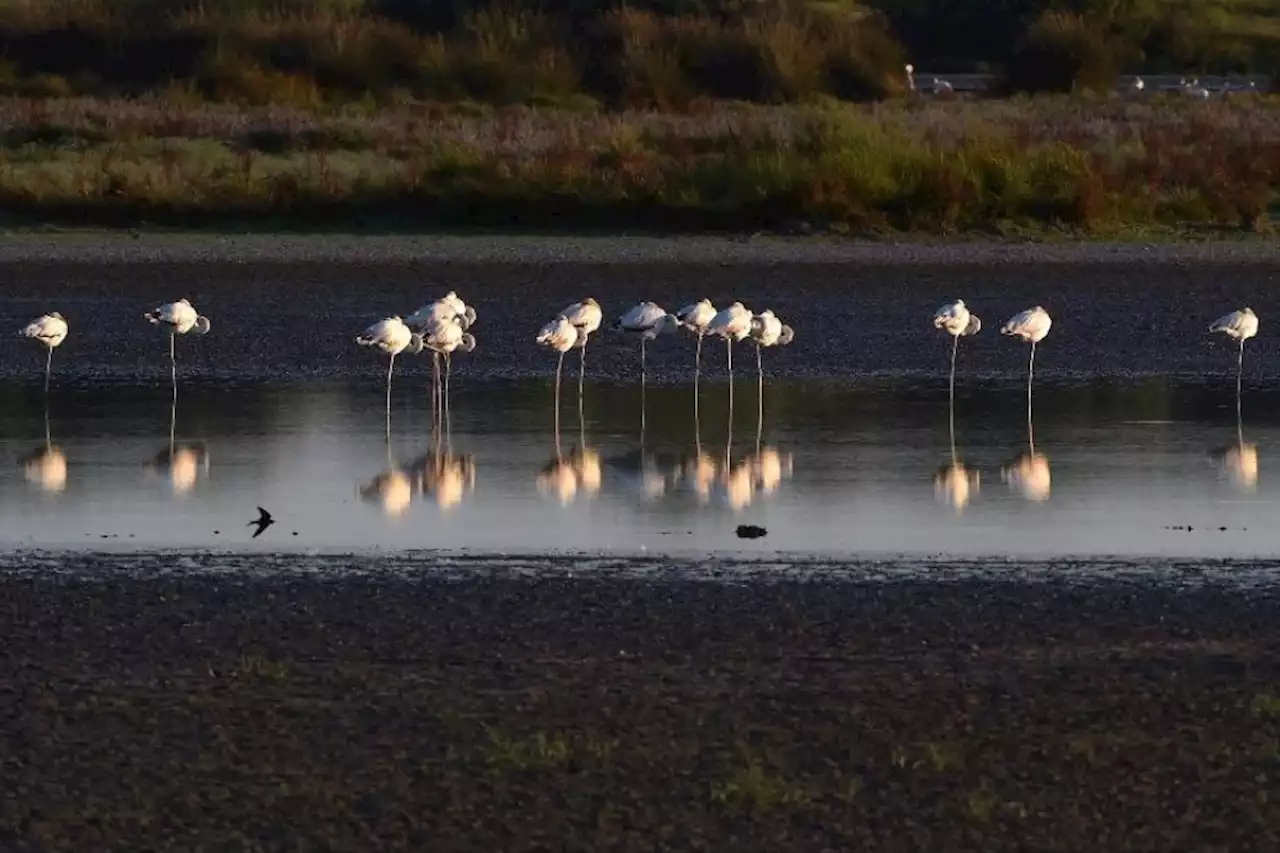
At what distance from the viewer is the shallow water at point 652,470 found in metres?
13.7

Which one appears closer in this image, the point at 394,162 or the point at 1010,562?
the point at 1010,562

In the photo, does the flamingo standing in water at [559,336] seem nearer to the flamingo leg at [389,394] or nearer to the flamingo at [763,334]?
the flamingo leg at [389,394]

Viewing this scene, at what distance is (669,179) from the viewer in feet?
114

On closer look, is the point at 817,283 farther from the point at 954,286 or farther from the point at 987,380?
the point at 987,380

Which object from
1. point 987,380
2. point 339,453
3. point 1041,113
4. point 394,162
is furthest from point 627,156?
point 339,453

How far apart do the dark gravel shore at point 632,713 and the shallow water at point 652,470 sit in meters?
1.34

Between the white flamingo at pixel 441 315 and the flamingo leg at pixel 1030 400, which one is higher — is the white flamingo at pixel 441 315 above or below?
above

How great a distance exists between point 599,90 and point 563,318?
32629mm

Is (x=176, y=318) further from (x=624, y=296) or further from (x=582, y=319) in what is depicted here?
(x=624, y=296)

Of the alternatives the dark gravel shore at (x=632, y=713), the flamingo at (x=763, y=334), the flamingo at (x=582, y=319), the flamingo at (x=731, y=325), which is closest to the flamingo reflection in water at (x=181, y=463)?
the dark gravel shore at (x=632, y=713)

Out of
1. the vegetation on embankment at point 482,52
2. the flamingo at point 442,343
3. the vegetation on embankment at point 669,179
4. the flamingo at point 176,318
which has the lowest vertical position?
the flamingo at point 442,343

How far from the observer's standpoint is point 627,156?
120ft

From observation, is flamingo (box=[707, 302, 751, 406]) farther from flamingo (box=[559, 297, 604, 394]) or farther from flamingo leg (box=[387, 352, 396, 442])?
flamingo leg (box=[387, 352, 396, 442])

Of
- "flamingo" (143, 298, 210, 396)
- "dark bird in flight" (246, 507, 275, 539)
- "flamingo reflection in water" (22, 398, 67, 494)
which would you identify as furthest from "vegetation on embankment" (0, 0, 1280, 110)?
"dark bird in flight" (246, 507, 275, 539)
